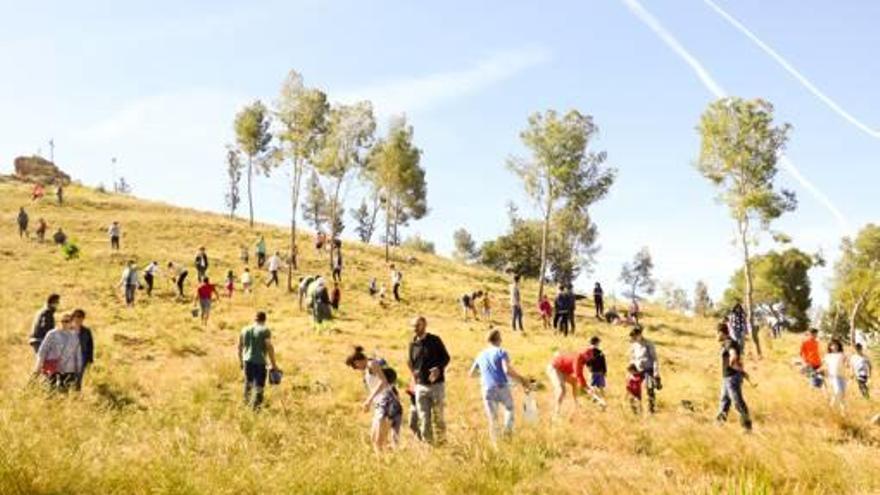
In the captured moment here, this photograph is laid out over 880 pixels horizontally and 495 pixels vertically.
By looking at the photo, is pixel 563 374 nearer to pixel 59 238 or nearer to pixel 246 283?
pixel 246 283

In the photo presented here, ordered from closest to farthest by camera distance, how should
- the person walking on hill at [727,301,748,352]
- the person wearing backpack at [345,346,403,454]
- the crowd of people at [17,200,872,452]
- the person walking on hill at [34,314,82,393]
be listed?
the person wearing backpack at [345,346,403,454] → the crowd of people at [17,200,872,452] → the person walking on hill at [34,314,82,393] → the person walking on hill at [727,301,748,352]

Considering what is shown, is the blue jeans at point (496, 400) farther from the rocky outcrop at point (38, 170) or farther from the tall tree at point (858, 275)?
the rocky outcrop at point (38, 170)

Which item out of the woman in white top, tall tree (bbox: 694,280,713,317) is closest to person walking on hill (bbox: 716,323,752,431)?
the woman in white top

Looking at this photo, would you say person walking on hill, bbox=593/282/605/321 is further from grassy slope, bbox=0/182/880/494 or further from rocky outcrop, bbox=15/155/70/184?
rocky outcrop, bbox=15/155/70/184

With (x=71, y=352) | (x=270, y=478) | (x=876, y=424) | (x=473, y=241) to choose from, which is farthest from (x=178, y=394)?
(x=473, y=241)

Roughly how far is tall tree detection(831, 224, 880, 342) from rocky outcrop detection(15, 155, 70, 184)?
77.4 m

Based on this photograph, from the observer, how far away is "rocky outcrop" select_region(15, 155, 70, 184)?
85.2 m

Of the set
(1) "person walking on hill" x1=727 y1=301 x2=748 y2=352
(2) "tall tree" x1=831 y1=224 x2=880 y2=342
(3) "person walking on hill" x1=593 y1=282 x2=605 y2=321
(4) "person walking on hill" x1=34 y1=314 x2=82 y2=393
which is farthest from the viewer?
(2) "tall tree" x1=831 y1=224 x2=880 y2=342

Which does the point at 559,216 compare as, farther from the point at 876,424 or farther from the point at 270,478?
the point at 270,478

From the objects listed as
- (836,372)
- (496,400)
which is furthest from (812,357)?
(496,400)

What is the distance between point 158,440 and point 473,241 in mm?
120908

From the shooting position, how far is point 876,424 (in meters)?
14.4

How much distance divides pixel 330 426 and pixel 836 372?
1072cm

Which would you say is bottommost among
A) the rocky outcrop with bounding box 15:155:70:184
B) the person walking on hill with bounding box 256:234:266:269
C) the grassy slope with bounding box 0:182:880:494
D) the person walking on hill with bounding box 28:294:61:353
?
the grassy slope with bounding box 0:182:880:494
